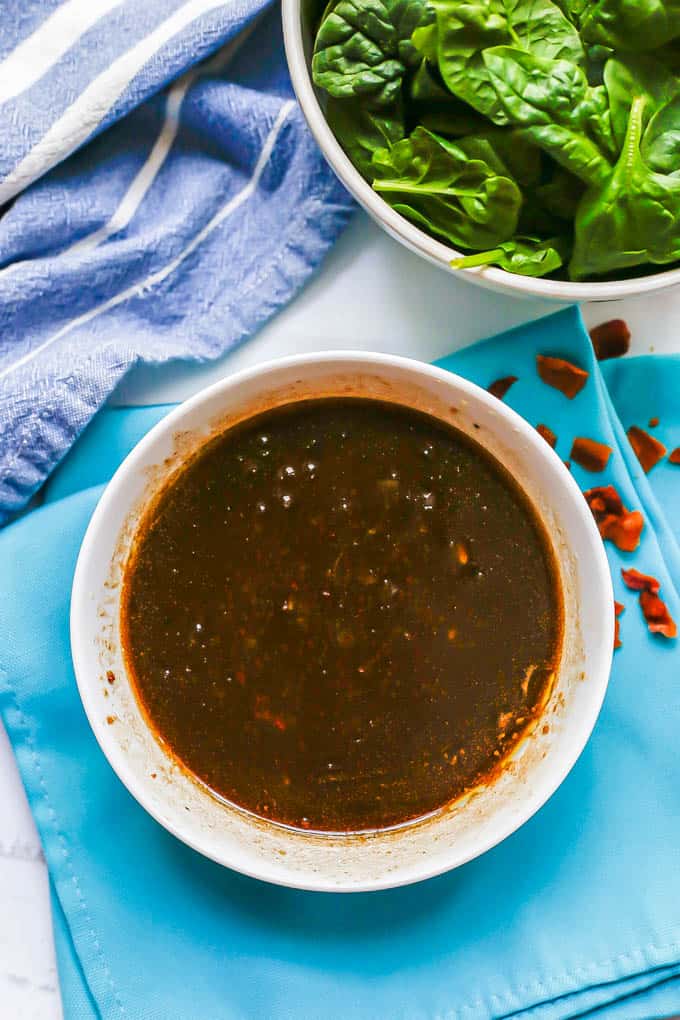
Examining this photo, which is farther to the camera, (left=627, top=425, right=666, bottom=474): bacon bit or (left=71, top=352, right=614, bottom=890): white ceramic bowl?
(left=627, top=425, right=666, bottom=474): bacon bit

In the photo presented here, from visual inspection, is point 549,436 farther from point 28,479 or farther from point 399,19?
point 28,479

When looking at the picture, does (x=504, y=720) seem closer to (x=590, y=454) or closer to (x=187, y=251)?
(x=590, y=454)

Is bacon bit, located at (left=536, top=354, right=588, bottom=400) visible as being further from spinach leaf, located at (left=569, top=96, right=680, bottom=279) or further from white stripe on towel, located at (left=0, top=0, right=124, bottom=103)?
white stripe on towel, located at (left=0, top=0, right=124, bottom=103)

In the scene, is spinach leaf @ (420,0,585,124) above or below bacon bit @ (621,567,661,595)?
above

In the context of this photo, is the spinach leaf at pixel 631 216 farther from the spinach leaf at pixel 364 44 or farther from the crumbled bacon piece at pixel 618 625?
the crumbled bacon piece at pixel 618 625

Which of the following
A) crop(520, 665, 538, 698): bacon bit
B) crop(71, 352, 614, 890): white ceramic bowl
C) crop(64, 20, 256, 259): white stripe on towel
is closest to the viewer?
crop(71, 352, 614, 890): white ceramic bowl

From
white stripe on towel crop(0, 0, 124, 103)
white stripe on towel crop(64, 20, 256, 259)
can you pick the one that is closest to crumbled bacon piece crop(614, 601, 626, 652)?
white stripe on towel crop(64, 20, 256, 259)

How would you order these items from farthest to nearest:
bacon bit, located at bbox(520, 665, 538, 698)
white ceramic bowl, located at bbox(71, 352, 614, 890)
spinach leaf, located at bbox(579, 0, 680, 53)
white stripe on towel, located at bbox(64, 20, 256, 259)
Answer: white stripe on towel, located at bbox(64, 20, 256, 259)
bacon bit, located at bbox(520, 665, 538, 698)
white ceramic bowl, located at bbox(71, 352, 614, 890)
spinach leaf, located at bbox(579, 0, 680, 53)

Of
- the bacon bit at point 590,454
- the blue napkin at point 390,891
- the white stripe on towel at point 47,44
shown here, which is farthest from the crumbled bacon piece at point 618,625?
the white stripe on towel at point 47,44
